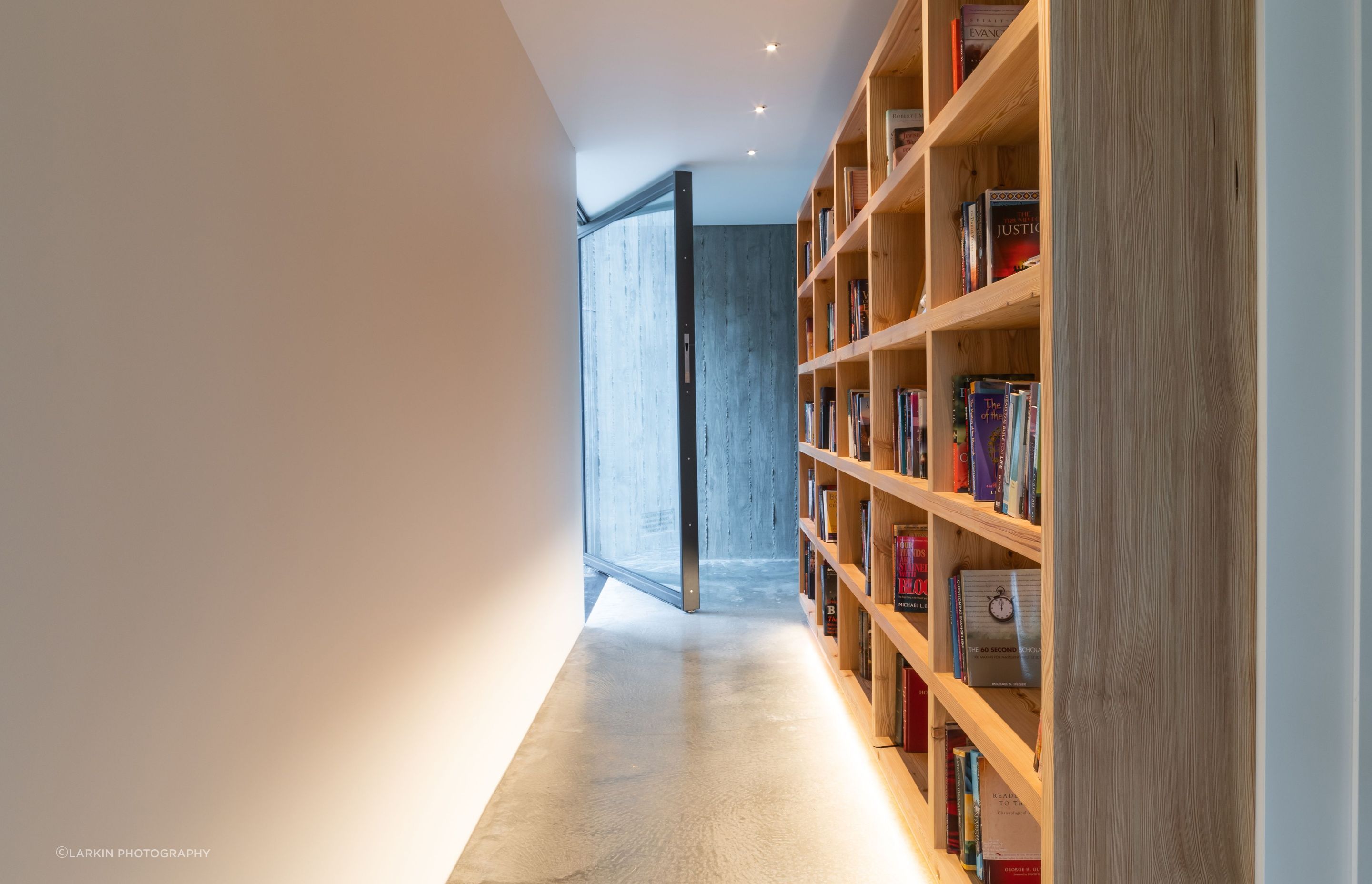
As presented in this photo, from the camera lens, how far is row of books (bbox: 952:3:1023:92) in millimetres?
1659

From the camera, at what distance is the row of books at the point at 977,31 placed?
1.66 m

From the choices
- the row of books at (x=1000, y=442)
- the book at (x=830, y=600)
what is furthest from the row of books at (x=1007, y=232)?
the book at (x=830, y=600)

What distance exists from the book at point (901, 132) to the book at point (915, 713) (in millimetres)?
1495

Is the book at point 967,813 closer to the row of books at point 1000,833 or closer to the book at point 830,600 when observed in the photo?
the row of books at point 1000,833

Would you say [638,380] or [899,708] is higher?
[638,380]

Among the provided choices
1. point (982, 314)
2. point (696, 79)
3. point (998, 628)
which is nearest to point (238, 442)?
point (982, 314)

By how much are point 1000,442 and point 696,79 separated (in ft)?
7.70

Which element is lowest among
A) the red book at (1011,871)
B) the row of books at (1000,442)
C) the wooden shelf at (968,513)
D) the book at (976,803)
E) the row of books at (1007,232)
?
the red book at (1011,871)

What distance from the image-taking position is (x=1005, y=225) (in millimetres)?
1590

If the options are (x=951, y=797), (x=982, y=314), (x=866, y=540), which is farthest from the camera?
(x=866, y=540)

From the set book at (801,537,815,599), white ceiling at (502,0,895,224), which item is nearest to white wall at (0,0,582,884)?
white ceiling at (502,0,895,224)

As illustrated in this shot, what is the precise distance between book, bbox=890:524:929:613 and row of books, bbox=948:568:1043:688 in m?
0.59

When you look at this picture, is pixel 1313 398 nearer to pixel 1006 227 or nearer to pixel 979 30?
pixel 1006 227

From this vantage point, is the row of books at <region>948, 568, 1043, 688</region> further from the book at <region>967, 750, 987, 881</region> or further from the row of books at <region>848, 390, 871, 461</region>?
the row of books at <region>848, 390, 871, 461</region>
